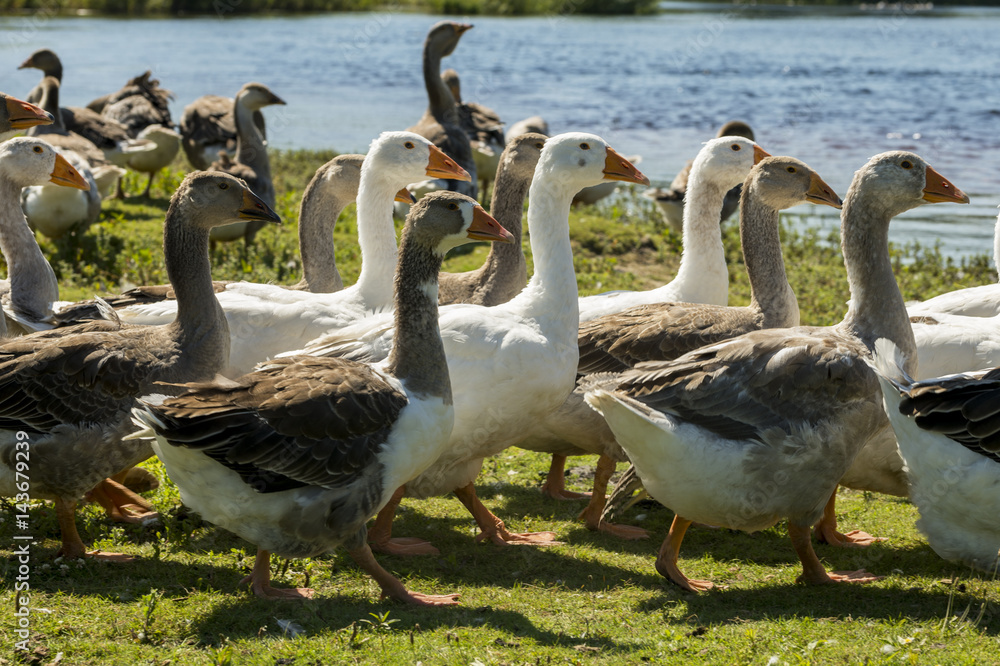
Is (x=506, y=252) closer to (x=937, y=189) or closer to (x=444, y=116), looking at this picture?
(x=937, y=189)

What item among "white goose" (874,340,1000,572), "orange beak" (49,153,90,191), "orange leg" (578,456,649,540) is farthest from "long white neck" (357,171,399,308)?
"white goose" (874,340,1000,572)

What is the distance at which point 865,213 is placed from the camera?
6113 millimetres

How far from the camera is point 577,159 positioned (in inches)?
264

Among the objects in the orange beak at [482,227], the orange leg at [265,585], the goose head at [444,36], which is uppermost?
the goose head at [444,36]

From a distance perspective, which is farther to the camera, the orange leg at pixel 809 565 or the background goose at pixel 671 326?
the background goose at pixel 671 326

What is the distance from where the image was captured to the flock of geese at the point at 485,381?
508 centimetres

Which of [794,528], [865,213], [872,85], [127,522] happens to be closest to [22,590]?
[127,522]

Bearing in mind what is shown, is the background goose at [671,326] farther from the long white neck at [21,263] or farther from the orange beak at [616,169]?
the long white neck at [21,263]

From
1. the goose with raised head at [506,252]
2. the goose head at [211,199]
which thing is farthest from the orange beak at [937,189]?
the goose head at [211,199]

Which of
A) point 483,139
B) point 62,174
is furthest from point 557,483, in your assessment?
point 483,139

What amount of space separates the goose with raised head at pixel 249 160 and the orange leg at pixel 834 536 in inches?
314

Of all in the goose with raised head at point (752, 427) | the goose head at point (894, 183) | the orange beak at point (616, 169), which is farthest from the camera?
the orange beak at point (616, 169)

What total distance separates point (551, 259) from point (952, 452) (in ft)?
8.92

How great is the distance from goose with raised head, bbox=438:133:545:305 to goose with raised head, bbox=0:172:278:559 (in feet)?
8.40
